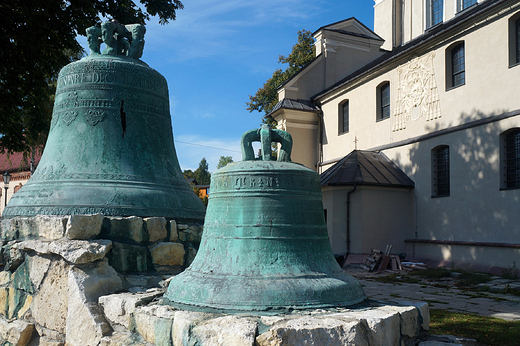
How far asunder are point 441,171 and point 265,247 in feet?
40.6

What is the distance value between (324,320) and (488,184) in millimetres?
11119

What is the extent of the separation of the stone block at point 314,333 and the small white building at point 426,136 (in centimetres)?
1029

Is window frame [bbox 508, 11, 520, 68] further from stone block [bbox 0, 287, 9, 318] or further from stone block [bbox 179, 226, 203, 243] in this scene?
stone block [bbox 0, 287, 9, 318]

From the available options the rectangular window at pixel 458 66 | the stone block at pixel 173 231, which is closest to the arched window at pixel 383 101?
the rectangular window at pixel 458 66

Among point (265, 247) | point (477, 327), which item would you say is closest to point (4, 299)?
point (265, 247)

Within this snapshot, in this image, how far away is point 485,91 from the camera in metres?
12.5

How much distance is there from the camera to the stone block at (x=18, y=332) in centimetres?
407

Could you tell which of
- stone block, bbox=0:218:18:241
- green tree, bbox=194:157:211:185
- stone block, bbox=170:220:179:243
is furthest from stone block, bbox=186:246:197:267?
green tree, bbox=194:157:211:185

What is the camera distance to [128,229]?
4.31m

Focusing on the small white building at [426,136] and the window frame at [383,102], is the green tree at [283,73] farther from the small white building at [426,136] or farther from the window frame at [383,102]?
the window frame at [383,102]

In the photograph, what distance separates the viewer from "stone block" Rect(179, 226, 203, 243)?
473cm

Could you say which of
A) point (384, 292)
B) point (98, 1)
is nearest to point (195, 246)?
point (384, 292)

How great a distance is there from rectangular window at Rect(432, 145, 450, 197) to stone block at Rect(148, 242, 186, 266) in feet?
36.7

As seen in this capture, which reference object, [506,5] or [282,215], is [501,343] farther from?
[506,5]
